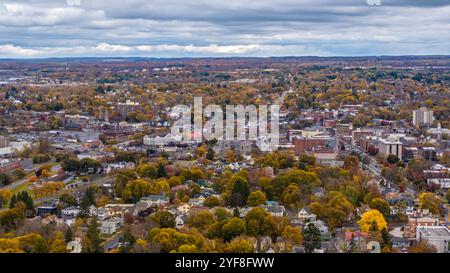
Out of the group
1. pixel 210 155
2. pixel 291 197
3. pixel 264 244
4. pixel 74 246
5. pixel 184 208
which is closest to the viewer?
pixel 264 244

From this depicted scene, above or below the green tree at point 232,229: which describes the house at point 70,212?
below

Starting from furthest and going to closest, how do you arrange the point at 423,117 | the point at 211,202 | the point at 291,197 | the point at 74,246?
the point at 423,117 < the point at 291,197 < the point at 211,202 < the point at 74,246

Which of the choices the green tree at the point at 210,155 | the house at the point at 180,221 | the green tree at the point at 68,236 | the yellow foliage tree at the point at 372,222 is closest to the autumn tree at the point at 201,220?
the house at the point at 180,221

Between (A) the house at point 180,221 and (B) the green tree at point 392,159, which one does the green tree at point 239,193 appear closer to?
(A) the house at point 180,221

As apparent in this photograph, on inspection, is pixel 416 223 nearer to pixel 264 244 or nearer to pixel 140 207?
pixel 264 244

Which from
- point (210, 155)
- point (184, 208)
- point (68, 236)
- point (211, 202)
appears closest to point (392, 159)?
point (210, 155)

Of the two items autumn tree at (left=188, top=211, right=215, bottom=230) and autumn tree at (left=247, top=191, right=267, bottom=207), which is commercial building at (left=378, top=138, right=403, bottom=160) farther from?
autumn tree at (left=188, top=211, right=215, bottom=230)

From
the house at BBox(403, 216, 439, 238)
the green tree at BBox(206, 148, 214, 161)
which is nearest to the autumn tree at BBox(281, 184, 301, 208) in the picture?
the house at BBox(403, 216, 439, 238)
